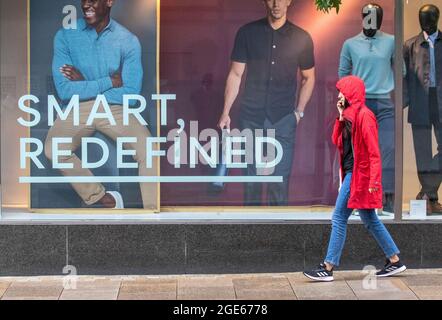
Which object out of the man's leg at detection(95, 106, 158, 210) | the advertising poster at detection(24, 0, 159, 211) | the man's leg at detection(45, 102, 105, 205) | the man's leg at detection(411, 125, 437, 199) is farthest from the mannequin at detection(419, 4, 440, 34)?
the man's leg at detection(45, 102, 105, 205)

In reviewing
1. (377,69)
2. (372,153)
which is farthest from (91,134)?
(377,69)

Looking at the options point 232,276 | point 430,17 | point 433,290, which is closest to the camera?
point 433,290

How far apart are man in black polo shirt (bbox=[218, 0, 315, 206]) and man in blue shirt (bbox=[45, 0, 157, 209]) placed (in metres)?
0.99

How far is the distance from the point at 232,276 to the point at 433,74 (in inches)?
114

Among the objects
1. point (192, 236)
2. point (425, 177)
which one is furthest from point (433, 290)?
point (192, 236)

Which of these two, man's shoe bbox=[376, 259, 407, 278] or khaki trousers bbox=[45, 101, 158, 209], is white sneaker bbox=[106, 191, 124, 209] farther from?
man's shoe bbox=[376, 259, 407, 278]

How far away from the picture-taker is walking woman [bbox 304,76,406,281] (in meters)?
6.92

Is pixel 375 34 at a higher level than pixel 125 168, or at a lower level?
higher

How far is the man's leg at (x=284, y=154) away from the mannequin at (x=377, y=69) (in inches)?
28.1

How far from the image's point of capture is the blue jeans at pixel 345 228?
7082 mm

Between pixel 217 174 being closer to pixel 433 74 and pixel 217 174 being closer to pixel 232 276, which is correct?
pixel 232 276

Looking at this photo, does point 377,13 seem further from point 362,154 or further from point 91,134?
point 91,134

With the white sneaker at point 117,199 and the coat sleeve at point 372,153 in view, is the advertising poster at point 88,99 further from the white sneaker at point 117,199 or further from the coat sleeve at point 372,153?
the coat sleeve at point 372,153

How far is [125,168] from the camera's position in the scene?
789 centimetres
